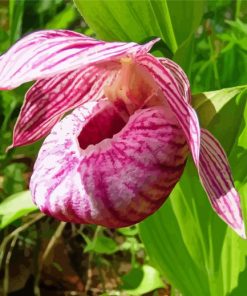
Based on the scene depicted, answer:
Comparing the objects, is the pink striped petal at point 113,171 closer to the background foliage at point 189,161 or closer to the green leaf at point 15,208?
the background foliage at point 189,161

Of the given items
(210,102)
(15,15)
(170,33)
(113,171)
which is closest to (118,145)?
(113,171)

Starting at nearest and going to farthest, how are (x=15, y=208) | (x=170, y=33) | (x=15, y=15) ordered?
1. (x=170, y=33)
2. (x=15, y=208)
3. (x=15, y=15)

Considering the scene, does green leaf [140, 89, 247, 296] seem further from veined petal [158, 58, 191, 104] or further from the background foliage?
veined petal [158, 58, 191, 104]

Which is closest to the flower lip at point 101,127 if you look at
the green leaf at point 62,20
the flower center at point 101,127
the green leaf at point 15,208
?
the flower center at point 101,127

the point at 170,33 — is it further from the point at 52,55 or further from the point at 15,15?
the point at 15,15

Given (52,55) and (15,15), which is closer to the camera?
(52,55)

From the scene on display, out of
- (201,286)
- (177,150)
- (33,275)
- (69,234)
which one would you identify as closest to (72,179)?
(177,150)
